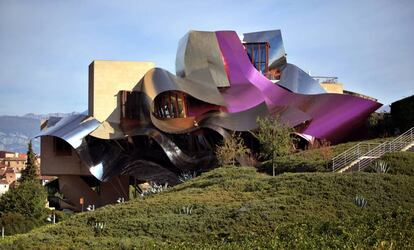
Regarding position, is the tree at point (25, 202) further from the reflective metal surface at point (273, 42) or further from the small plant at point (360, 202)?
the reflective metal surface at point (273, 42)

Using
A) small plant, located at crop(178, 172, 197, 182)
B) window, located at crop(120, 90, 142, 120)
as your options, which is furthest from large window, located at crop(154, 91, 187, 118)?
small plant, located at crop(178, 172, 197, 182)

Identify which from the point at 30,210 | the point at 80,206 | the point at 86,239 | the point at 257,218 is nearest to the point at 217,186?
the point at 257,218

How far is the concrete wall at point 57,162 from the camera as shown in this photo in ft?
126

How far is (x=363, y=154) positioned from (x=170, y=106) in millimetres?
15433

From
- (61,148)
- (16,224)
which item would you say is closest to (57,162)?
(61,148)

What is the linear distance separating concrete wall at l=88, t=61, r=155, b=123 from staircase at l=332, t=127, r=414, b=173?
1617 centimetres

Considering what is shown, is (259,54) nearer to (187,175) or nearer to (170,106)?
(170,106)

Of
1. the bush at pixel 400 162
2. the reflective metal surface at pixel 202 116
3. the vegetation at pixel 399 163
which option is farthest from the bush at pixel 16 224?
the bush at pixel 400 162

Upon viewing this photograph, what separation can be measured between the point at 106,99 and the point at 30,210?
10.3 metres

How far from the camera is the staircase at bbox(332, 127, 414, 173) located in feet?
73.8

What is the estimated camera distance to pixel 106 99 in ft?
121

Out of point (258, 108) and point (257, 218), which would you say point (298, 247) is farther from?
point (258, 108)

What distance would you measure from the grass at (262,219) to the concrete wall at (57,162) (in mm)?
20914

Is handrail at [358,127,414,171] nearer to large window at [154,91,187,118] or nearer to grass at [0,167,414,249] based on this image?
grass at [0,167,414,249]
